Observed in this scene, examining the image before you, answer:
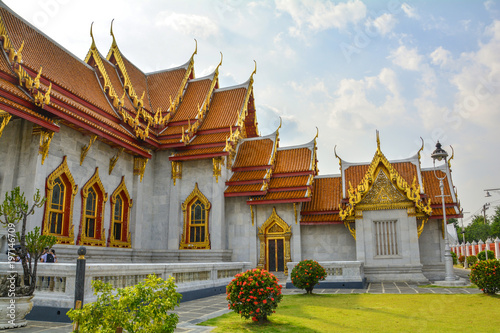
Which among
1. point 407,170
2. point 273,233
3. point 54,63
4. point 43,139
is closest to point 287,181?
point 273,233

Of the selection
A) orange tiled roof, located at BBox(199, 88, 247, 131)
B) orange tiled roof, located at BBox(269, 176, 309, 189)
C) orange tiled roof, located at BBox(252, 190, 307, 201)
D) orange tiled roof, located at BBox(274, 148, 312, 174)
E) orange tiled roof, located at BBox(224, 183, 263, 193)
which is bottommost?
orange tiled roof, located at BBox(252, 190, 307, 201)

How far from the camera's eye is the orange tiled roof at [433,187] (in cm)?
1842

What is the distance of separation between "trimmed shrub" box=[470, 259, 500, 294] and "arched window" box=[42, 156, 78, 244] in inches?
501

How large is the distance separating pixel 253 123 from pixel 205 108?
416cm

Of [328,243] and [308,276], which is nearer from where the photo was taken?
[308,276]

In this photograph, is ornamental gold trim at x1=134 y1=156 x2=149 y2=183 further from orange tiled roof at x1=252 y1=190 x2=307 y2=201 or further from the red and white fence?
the red and white fence

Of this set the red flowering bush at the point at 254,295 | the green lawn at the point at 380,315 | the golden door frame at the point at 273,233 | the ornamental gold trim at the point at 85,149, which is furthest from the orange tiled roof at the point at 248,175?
the red flowering bush at the point at 254,295

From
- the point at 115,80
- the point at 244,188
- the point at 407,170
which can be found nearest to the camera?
the point at 244,188

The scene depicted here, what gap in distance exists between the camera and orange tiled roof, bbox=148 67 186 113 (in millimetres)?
22231

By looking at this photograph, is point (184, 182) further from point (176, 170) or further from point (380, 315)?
point (380, 315)

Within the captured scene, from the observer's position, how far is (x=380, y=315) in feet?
27.1

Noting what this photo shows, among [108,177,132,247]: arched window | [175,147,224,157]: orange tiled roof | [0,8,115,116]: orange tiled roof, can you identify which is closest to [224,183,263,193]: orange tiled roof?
[175,147,224,157]: orange tiled roof

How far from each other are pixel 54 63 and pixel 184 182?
24.6 feet

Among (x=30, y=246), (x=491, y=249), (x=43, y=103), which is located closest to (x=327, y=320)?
(x=30, y=246)
